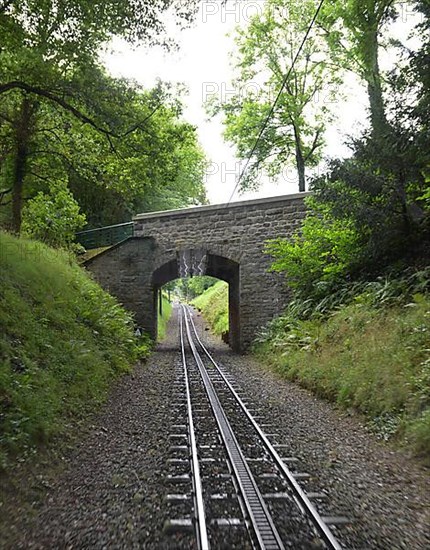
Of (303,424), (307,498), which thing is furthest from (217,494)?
(303,424)

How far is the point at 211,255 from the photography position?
17391 millimetres

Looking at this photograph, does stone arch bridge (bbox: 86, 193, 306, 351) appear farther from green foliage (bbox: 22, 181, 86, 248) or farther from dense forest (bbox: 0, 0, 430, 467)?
green foliage (bbox: 22, 181, 86, 248)

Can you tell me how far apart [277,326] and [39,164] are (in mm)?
9436

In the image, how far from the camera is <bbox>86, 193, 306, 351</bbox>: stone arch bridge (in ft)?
53.0

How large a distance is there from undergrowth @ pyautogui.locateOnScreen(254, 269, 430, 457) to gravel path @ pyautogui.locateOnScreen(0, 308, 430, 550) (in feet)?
1.28

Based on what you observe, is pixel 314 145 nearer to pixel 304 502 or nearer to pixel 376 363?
pixel 376 363

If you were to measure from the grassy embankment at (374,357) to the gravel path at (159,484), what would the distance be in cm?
39

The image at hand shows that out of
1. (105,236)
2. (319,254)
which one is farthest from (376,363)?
(105,236)

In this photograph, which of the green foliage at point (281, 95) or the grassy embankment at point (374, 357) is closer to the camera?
the grassy embankment at point (374, 357)

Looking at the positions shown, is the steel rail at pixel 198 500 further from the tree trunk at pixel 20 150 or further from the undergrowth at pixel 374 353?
the tree trunk at pixel 20 150

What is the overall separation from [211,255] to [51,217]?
6.15 metres

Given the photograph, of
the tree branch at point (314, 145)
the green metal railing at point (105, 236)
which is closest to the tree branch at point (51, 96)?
the green metal railing at point (105, 236)

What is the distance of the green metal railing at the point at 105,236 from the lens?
62.8 ft

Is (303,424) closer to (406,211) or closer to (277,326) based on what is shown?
(406,211)
